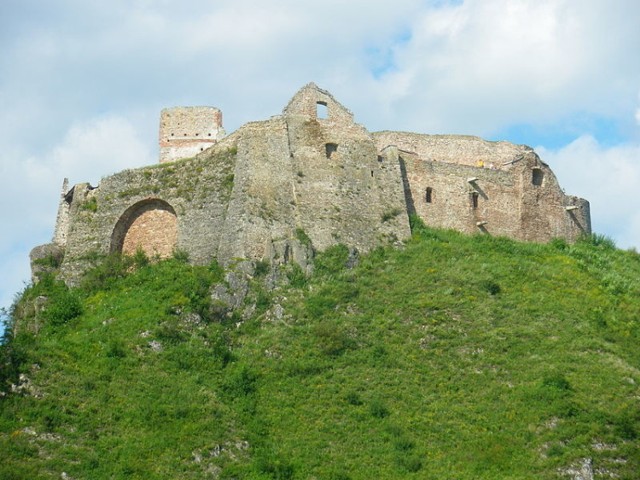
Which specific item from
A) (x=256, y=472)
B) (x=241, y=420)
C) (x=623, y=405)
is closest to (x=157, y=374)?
(x=241, y=420)

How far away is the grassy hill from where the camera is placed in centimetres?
3161

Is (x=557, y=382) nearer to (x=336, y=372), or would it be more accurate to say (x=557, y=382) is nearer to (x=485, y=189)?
(x=336, y=372)

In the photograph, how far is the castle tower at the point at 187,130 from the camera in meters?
50.8

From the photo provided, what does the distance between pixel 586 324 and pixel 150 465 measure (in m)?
17.6

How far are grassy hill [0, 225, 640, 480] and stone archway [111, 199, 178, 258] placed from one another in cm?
184

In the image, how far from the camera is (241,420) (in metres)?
34.2

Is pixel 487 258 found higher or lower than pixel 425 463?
higher

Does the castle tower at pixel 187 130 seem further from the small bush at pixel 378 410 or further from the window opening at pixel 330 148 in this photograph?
the small bush at pixel 378 410

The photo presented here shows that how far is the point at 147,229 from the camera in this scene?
152 feet

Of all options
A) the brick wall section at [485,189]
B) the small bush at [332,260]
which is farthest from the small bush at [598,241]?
the small bush at [332,260]

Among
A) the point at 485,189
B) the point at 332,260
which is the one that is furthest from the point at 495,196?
the point at 332,260

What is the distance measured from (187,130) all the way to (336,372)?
18.5 meters

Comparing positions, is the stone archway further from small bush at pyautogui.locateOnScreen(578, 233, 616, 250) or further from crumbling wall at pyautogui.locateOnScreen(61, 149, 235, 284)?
small bush at pyautogui.locateOnScreen(578, 233, 616, 250)

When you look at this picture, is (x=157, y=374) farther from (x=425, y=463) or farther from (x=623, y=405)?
(x=623, y=405)
